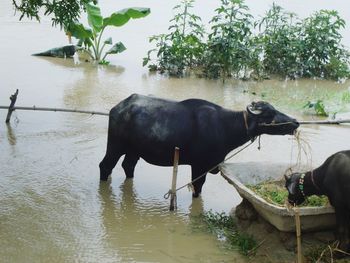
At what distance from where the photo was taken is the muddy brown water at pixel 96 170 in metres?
5.34

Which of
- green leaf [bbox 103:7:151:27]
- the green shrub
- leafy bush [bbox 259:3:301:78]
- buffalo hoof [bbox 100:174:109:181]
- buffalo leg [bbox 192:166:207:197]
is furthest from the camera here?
leafy bush [bbox 259:3:301:78]

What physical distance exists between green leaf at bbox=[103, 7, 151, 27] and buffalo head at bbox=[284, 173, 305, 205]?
25.4 ft

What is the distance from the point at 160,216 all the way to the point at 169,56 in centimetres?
745

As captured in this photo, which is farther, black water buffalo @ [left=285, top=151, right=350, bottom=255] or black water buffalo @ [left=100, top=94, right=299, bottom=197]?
black water buffalo @ [left=100, top=94, right=299, bottom=197]

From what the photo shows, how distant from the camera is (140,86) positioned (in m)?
12.0

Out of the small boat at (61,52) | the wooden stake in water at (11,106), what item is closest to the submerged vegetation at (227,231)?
the wooden stake in water at (11,106)

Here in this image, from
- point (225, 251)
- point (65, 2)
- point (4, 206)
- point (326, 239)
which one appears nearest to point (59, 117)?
point (65, 2)

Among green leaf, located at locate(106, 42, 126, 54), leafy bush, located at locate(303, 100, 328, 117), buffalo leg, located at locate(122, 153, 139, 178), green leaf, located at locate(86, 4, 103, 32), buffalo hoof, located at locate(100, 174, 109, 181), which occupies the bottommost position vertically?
buffalo hoof, located at locate(100, 174, 109, 181)

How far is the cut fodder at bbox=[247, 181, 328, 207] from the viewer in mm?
5332

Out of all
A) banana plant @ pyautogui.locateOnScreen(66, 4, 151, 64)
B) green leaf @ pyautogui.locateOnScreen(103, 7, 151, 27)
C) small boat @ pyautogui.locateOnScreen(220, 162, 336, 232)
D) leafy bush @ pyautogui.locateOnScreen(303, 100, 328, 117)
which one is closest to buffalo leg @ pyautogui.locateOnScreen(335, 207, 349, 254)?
small boat @ pyautogui.locateOnScreen(220, 162, 336, 232)

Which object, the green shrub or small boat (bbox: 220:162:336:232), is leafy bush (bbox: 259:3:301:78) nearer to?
the green shrub

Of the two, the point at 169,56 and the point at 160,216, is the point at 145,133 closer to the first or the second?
the point at 160,216

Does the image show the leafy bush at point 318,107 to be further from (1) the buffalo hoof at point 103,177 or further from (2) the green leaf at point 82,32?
(2) the green leaf at point 82,32

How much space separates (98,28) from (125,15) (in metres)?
0.80
